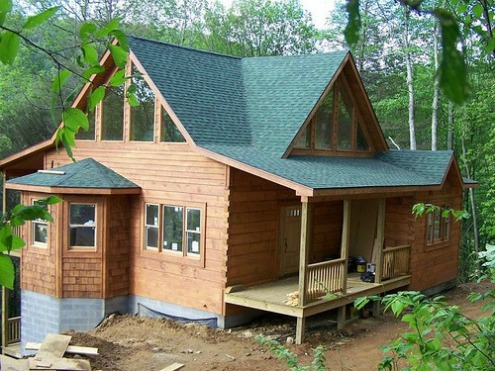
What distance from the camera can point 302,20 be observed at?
33.5m

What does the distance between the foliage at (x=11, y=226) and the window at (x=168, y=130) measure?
1141 cm

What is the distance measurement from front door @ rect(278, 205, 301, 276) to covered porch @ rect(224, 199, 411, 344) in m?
0.28

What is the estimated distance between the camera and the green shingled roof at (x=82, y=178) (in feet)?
43.2

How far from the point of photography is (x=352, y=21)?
0.86 metres

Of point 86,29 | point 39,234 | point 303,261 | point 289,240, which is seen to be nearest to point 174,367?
point 303,261

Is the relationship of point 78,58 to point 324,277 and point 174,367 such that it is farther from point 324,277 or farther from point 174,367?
point 324,277

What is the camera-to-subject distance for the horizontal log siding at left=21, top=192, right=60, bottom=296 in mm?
13562

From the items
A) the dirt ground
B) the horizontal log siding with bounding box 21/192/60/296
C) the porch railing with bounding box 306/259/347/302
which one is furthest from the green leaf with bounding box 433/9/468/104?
the horizontal log siding with bounding box 21/192/60/296

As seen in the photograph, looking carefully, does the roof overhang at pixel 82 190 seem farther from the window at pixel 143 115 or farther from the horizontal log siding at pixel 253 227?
the horizontal log siding at pixel 253 227

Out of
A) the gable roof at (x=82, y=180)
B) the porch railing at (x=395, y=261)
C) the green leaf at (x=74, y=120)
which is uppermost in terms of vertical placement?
the green leaf at (x=74, y=120)

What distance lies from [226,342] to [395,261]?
5104 mm

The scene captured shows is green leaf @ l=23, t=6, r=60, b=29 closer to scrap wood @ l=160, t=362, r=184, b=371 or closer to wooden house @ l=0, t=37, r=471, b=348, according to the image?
scrap wood @ l=160, t=362, r=184, b=371

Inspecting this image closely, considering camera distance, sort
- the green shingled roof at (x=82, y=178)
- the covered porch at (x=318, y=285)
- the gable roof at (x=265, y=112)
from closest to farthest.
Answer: the covered porch at (x=318, y=285), the gable roof at (x=265, y=112), the green shingled roof at (x=82, y=178)

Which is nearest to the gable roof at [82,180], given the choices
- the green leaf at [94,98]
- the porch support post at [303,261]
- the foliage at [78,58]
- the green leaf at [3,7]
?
the porch support post at [303,261]
